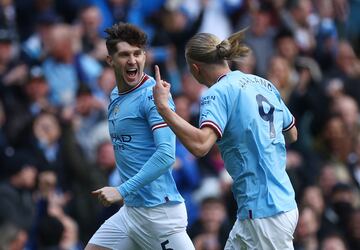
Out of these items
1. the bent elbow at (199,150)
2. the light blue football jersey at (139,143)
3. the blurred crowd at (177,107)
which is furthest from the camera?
the blurred crowd at (177,107)

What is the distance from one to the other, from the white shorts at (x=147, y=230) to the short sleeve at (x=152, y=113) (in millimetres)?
657

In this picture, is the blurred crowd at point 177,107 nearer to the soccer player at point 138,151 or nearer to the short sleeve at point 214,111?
the soccer player at point 138,151

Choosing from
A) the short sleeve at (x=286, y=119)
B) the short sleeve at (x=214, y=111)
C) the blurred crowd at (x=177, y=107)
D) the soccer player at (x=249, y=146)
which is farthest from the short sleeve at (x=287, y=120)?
the blurred crowd at (x=177, y=107)

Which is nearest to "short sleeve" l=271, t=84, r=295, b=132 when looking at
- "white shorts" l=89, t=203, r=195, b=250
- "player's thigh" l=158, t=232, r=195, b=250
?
"white shorts" l=89, t=203, r=195, b=250

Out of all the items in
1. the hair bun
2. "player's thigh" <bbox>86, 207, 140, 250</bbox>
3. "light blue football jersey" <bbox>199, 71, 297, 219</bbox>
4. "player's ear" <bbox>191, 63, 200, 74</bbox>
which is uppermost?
the hair bun

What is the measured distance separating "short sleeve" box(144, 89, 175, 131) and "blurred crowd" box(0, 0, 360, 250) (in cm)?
231

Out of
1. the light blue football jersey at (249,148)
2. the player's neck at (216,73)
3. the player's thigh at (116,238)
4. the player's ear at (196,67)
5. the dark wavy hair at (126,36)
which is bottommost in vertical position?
the player's thigh at (116,238)

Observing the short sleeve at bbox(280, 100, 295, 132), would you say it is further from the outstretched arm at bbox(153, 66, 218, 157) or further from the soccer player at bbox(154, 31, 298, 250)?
the outstretched arm at bbox(153, 66, 218, 157)

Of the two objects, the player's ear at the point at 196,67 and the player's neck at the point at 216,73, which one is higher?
the player's ear at the point at 196,67

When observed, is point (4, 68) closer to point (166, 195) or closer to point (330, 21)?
point (166, 195)

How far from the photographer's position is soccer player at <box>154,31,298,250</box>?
907 cm

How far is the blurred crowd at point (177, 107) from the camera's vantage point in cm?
1337

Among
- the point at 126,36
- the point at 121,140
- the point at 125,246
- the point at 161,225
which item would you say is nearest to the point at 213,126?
the point at 121,140

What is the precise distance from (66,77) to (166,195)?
5.61 meters
